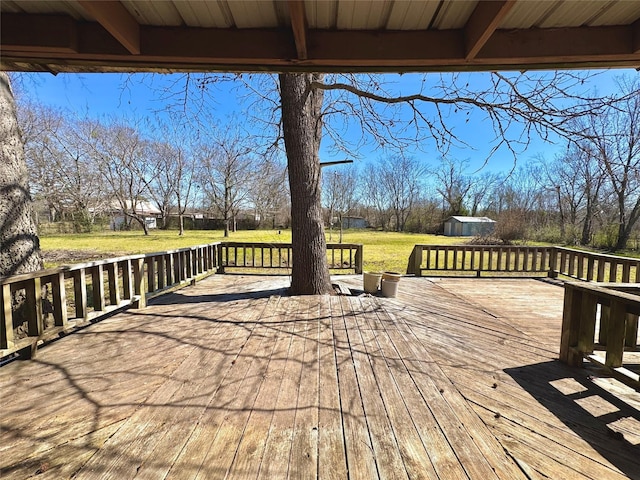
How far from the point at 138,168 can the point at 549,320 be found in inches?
1228

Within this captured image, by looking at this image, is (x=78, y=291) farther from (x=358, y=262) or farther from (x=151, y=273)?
(x=358, y=262)

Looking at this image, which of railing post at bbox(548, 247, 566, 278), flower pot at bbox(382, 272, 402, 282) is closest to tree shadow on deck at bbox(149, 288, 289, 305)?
flower pot at bbox(382, 272, 402, 282)

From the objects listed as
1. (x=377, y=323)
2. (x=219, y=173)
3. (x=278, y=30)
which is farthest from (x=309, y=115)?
(x=219, y=173)

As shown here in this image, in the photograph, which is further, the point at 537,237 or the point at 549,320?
the point at 537,237

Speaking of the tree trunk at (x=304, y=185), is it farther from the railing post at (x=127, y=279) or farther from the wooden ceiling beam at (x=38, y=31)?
the wooden ceiling beam at (x=38, y=31)

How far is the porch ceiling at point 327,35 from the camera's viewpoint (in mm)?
1670

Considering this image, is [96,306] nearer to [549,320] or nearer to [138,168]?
[549,320]

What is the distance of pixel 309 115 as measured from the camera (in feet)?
16.1

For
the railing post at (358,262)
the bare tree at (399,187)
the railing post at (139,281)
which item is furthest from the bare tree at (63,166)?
the bare tree at (399,187)

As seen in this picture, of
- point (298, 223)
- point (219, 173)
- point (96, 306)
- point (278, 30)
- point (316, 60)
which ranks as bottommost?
point (96, 306)

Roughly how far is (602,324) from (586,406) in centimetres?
96

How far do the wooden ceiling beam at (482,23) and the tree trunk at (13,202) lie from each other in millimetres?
4482

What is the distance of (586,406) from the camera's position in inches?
82.0

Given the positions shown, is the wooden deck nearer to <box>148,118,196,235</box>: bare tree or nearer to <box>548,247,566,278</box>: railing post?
<box>548,247,566,278</box>: railing post
